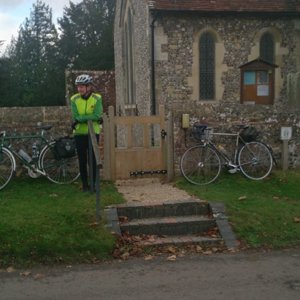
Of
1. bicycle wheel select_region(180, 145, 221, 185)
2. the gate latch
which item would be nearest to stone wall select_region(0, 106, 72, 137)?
the gate latch

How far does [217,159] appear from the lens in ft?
33.9

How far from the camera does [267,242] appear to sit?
6711mm

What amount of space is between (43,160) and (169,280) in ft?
17.3

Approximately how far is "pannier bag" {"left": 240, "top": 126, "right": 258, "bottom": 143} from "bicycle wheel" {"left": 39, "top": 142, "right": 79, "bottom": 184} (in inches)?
141

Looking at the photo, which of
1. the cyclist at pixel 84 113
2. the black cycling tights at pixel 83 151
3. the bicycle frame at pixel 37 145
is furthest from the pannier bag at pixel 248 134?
the bicycle frame at pixel 37 145

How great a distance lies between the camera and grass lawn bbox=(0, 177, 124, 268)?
6094 millimetres

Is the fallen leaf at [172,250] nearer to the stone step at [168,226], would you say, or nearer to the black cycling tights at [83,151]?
the stone step at [168,226]

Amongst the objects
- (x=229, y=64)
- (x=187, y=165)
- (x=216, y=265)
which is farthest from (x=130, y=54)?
(x=216, y=265)

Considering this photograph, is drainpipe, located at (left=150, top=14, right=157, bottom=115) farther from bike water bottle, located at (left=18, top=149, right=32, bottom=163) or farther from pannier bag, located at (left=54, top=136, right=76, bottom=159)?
bike water bottle, located at (left=18, top=149, right=32, bottom=163)

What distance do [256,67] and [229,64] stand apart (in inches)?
40.0

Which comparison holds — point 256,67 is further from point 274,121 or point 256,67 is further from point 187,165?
point 187,165

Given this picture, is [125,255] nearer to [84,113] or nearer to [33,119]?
[84,113]

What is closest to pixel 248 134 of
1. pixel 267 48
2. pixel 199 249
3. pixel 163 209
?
pixel 163 209

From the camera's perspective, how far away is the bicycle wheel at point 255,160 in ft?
34.7
